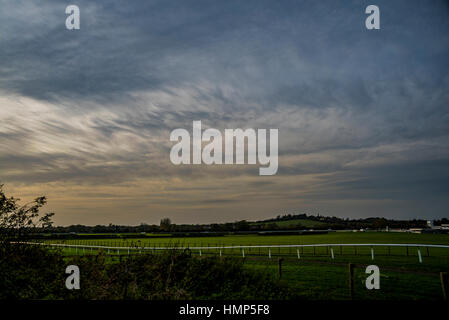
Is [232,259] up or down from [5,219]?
down

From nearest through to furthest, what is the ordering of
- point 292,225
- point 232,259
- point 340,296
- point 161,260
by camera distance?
point 340,296
point 161,260
point 232,259
point 292,225

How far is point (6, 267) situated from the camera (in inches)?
529

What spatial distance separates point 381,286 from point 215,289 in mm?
7829

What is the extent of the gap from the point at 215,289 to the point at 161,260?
276 centimetres
